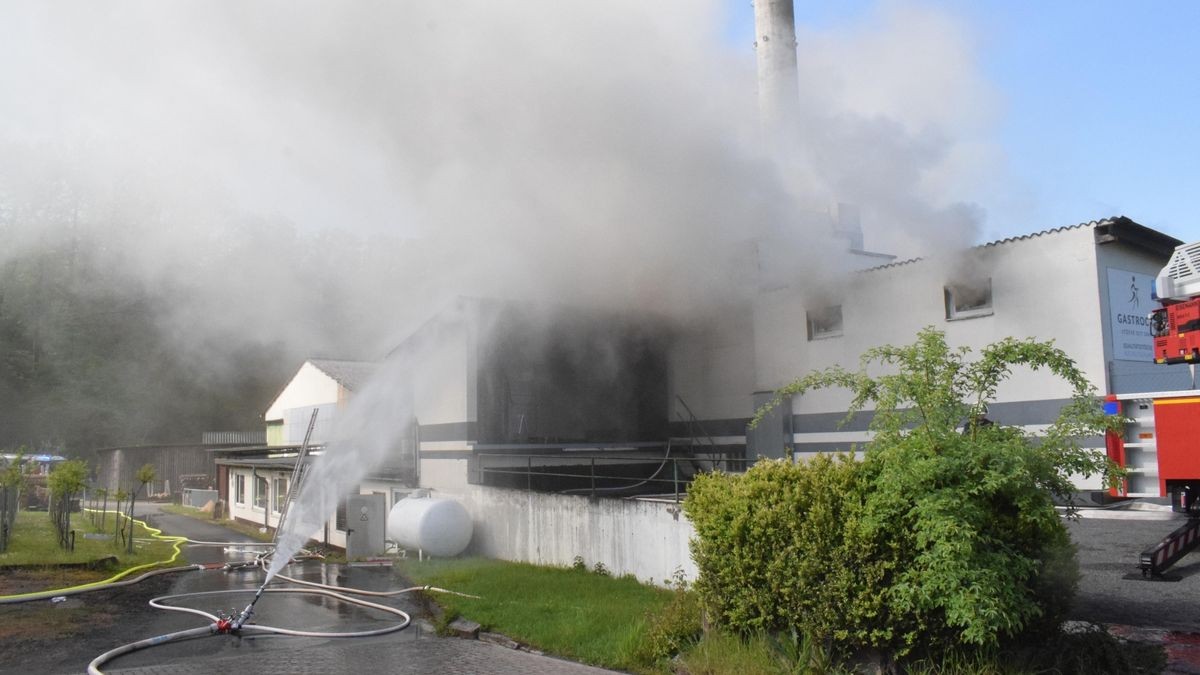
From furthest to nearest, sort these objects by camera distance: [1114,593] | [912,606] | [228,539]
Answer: [228,539] < [1114,593] < [912,606]

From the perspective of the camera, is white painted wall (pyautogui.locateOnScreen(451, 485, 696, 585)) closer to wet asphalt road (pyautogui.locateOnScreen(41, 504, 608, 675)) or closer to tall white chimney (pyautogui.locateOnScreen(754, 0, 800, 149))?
wet asphalt road (pyautogui.locateOnScreen(41, 504, 608, 675))

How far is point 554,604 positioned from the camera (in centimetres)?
920

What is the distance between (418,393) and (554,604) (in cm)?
746

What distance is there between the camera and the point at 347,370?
29.4 m

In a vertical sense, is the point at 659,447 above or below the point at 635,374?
below

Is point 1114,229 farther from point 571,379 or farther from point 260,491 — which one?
point 260,491

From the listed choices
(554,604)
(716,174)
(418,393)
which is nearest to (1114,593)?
(554,604)

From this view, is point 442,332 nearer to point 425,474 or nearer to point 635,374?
point 425,474

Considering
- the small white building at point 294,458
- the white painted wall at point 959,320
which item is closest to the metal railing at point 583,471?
the small white building at point 294,458

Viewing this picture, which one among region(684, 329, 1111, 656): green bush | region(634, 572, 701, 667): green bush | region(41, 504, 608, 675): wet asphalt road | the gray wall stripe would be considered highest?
the gray wall stripe

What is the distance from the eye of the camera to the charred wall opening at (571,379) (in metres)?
15.6

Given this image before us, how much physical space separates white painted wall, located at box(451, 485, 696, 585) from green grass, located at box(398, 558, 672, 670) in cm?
28

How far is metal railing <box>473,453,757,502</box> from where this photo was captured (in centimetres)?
1450

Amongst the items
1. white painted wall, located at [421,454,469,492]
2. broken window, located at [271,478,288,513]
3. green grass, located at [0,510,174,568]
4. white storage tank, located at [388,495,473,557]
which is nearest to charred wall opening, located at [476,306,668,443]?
white painted wall, located at [421,454,469,492]
